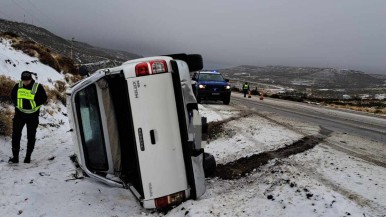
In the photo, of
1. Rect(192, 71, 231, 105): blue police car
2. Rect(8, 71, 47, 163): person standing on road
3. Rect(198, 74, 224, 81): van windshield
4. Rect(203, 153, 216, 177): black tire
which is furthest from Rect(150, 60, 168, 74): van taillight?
Rect(198, 74, 224, 81): van windshield

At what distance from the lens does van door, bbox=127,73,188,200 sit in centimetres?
415

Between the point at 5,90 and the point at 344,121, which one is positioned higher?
the point at 5,90

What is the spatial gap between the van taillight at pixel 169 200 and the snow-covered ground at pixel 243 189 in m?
0.16

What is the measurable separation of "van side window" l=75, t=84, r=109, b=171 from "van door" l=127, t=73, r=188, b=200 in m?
1.33

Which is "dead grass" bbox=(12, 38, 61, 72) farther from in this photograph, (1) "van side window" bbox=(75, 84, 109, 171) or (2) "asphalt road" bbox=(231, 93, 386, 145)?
(1) "van side window" bbox=(75, 84, 109, 171)

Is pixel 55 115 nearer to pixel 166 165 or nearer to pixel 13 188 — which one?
pixel 13 188

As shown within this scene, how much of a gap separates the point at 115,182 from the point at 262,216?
2.14 metres

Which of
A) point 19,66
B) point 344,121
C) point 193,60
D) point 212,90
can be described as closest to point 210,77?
point 212,90

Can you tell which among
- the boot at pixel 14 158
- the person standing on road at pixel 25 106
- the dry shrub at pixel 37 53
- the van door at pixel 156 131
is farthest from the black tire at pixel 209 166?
the dry shrub at pixel 37 53

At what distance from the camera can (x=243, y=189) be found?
4898 mm

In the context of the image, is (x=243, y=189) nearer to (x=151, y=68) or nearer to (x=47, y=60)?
(x=151, y=68)

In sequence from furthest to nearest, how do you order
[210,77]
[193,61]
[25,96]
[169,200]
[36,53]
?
[36,53], [210,77], [25,96], [193,61], [169,200]

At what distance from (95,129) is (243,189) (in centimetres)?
248

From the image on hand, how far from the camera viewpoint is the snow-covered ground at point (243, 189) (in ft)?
13.4
